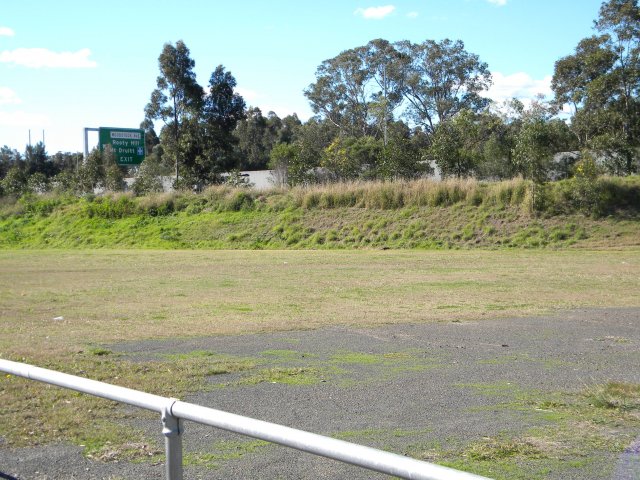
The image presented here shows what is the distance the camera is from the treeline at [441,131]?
44.8m

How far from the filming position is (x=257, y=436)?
10.8ft

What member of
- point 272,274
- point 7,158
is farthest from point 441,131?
point 7,158

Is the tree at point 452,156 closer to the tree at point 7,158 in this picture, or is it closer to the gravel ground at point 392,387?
the gravel ground at point 392,387

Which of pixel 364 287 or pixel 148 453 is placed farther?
pixel 364 287

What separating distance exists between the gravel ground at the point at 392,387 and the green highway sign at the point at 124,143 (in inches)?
1657

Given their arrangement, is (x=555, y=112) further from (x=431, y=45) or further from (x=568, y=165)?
(x=431, y=45)

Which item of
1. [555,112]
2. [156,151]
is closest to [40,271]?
[555,112]

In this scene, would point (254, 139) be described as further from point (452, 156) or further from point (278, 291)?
point (278, 291)

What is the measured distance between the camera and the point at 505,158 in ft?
163

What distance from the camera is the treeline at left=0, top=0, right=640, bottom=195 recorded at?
4475 cm

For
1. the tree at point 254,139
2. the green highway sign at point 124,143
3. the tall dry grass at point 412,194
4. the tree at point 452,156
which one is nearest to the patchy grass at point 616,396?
the tall dry grass at point 412,194

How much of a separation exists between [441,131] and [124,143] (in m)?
21.5

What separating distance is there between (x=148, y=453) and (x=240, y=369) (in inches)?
135

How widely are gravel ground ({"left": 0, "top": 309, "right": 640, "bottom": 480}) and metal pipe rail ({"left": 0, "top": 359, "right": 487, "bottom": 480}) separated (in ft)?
5.91
